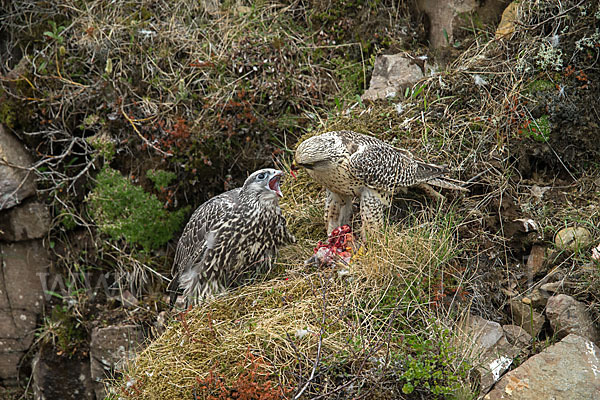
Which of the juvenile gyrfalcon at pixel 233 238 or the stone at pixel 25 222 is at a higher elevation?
the juvenile gyrfalcon at pixel 233 238

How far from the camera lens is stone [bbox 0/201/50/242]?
224 inches

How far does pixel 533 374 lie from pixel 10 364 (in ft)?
15.8

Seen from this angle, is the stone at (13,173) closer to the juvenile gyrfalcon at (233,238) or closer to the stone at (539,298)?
the juvenile gyrfalcon at (233,238)

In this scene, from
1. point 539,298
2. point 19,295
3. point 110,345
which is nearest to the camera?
point 539,298

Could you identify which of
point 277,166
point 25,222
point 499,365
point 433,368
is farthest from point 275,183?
point 25,222

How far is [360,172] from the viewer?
12.7 ft

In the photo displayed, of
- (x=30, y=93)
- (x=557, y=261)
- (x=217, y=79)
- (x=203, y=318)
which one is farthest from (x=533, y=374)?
(x=30, y=93)

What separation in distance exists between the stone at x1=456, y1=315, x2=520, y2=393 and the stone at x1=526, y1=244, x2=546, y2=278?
1.99 ft

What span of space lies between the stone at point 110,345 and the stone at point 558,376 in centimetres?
305

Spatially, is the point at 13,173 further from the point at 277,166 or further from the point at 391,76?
the point at 391,76

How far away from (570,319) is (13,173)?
4.70m

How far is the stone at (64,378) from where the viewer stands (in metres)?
5.47

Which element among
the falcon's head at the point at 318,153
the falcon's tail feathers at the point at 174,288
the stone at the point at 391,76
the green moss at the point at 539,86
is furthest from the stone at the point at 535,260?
the falcon's tail feathers at the point at 174,288

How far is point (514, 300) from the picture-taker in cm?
390
